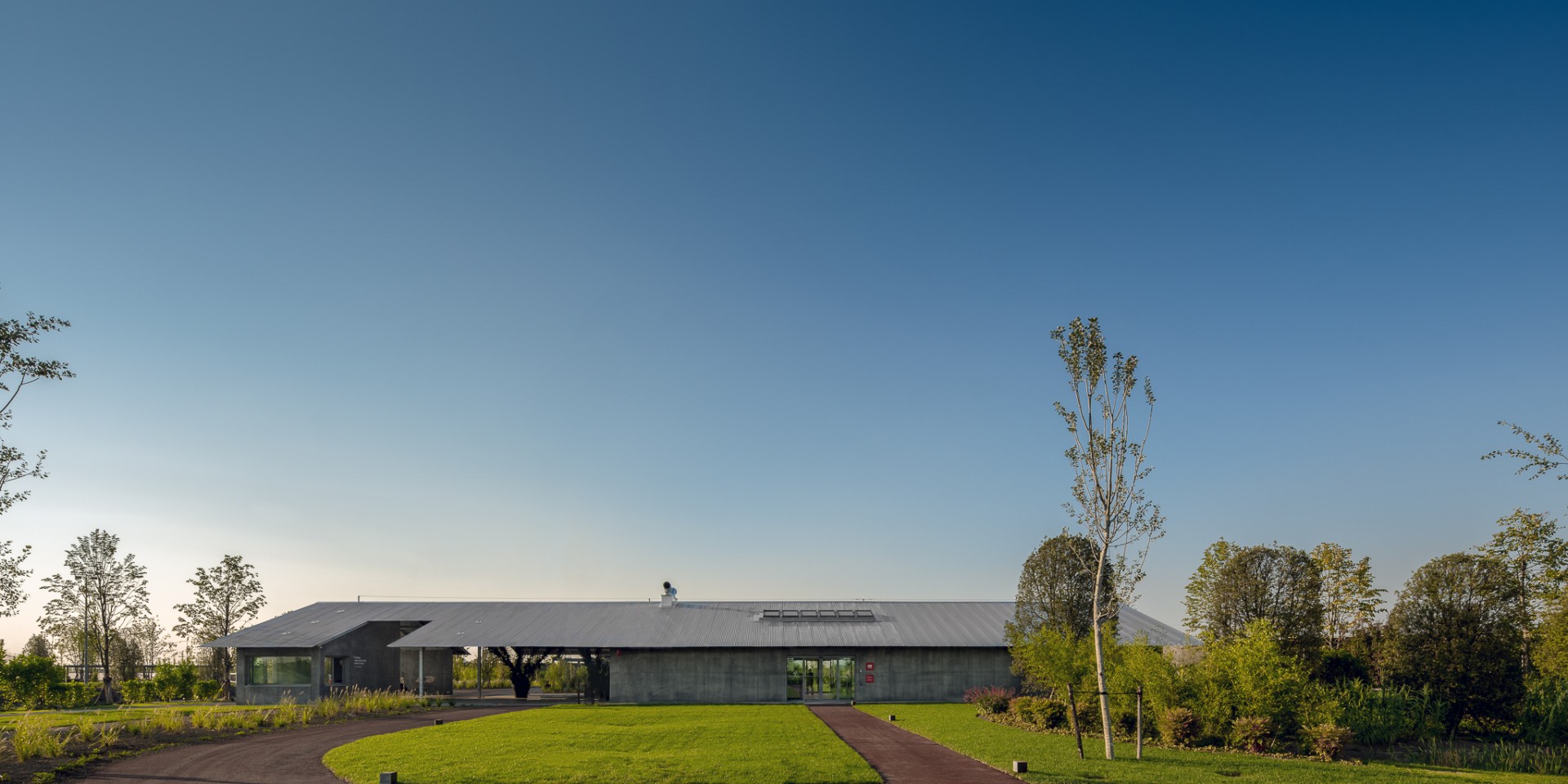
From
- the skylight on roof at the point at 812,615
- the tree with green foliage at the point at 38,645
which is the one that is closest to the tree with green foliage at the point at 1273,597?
the skylight on roof at the point at 812,615

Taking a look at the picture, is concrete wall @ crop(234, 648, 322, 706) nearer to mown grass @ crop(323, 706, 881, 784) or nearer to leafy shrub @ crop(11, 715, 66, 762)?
mown grass @ crop(323, 706, 881, 784)

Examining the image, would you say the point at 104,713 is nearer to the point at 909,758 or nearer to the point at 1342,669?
the point at 909,758

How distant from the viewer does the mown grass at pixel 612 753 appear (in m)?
14.9

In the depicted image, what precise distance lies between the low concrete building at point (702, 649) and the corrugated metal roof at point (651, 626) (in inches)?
3.9

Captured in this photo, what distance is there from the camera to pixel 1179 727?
19.7m

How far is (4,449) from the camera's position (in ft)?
59.6

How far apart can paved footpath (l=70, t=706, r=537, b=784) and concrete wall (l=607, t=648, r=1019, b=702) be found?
1271 centimetres

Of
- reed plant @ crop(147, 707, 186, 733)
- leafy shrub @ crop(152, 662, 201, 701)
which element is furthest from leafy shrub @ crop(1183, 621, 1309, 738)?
leafy shrub @ crop(152, 662, 201, 701)

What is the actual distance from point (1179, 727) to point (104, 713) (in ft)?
119

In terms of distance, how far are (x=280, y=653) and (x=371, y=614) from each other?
182 inches

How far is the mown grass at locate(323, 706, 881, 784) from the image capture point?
49.0 ft

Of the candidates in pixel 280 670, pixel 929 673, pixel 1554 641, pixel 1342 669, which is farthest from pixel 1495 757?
pixel 280 670

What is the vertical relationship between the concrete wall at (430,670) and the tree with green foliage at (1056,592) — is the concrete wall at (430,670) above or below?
below

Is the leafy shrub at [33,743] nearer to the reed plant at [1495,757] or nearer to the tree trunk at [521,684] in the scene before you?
the tree trunk at [521,684]
